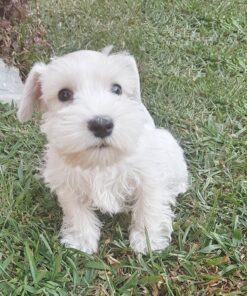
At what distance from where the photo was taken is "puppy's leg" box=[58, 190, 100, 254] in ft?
11.9

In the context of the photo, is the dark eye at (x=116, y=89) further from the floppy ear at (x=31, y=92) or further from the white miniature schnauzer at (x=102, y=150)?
the floppy ear at (x=31, y=92)

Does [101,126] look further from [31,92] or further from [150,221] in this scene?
[150,221]

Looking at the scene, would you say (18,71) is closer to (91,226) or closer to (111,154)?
(91,226)

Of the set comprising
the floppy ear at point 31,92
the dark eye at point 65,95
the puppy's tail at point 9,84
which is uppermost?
the dark eye at point 65,95

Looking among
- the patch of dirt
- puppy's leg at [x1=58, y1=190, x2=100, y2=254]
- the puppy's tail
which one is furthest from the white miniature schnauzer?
the patch of dirt

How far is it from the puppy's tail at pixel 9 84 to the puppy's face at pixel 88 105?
145 cm

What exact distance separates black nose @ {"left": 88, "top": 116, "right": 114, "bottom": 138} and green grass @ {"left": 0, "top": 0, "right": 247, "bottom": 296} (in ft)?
3.27

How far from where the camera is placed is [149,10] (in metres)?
6.11

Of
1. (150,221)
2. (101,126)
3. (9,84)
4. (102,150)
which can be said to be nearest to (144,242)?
(150,221)

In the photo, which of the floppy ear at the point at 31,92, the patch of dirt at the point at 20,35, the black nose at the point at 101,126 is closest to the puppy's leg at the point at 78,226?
the floppy ear at the point at 31,92

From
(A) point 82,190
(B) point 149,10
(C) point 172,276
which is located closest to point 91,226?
(A) point 82,190

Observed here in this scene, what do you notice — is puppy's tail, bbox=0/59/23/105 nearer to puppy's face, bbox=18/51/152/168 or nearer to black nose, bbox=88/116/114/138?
puppy's face, bbox=18/51/152/168

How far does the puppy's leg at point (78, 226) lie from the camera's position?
3635 mm

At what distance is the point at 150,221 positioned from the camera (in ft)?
11.9
